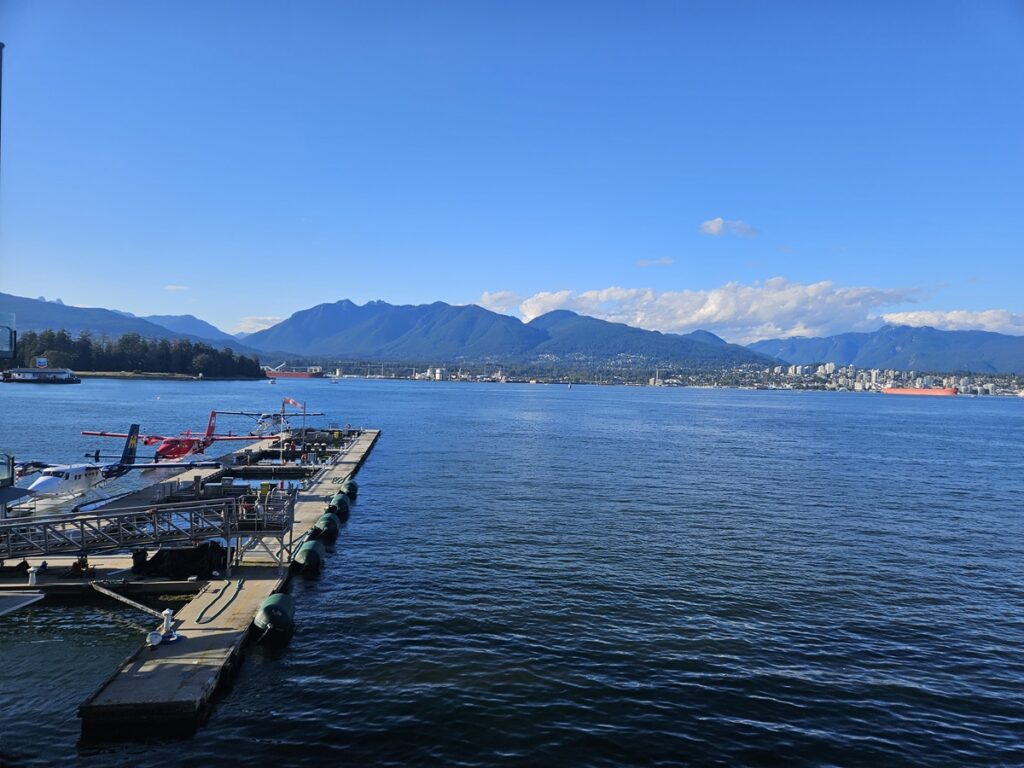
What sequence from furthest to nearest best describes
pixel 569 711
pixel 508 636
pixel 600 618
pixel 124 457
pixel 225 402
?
pixel 225 402
pixel 124 457
pixel 600 618
pixel 508 636
pixel 569 711

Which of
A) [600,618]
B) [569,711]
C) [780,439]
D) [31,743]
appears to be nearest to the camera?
[31,743]

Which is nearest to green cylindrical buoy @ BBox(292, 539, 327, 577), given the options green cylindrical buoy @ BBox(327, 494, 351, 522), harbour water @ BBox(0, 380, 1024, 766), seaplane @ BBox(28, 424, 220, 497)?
harbour water @ BBox(0, 380, 1024, 766)

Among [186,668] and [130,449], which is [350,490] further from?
[186,668]

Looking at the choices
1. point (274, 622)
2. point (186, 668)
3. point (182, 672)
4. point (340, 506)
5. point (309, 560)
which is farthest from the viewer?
point (340, 506)

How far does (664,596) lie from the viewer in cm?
2550

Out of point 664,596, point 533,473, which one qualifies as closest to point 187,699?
point 664,596

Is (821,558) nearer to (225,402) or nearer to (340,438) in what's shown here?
(340,438)

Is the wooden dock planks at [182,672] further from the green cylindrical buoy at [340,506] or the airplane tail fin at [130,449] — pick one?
the airplane tail fin at [130,449]

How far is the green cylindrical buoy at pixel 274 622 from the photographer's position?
2020 centimetres

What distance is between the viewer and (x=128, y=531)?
24797 mm

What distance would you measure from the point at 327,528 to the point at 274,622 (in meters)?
12.6

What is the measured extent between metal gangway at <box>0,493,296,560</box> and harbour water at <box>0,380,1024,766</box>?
233 cm

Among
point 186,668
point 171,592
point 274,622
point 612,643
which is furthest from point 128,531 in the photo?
point 612,643

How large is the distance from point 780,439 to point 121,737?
90.6 metres
